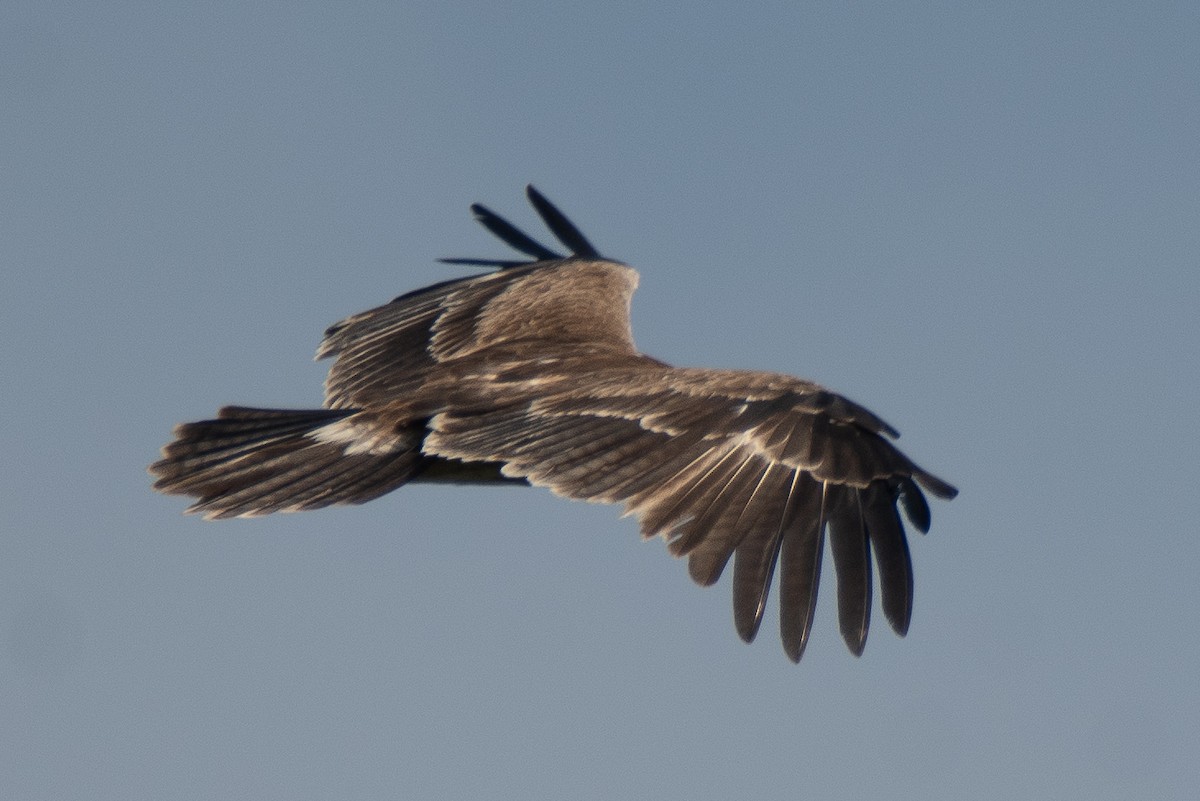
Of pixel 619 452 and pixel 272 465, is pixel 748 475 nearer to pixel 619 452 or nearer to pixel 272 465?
pixel 619 452

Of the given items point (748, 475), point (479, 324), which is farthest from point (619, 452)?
point (479, 324)

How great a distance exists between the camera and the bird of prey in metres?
5.27

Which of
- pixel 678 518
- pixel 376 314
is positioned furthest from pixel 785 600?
pixel 376 314

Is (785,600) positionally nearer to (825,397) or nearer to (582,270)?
(825,397)

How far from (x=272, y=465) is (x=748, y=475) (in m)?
1.87

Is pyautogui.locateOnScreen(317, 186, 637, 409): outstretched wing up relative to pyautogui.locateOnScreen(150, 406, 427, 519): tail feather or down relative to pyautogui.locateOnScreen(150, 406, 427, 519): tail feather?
up

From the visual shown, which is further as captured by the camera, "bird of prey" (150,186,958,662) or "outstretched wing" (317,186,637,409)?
"outstretched wing" (317,186,637,409)

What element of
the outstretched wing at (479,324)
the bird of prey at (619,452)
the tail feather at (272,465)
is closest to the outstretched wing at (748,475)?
the bird of prey at (619,452)

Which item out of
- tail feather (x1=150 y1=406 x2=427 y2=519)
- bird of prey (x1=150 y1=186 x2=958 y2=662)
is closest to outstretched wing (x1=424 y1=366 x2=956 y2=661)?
bird of prey (x1=150 y1=186 x2=958 y2=662)

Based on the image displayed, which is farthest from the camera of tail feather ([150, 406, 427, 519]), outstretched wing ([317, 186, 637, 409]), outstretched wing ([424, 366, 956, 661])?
outstretched wing ([317, 186, 637, 409])

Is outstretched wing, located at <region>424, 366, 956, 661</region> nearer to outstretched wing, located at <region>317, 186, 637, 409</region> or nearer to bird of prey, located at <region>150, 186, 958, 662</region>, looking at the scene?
bird of prey, located at <region>150, 186, 958, 662</region>

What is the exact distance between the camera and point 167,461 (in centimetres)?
672

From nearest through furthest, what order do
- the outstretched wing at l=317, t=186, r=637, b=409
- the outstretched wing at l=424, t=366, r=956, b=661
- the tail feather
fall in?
the outstretched wing at l=424, t=366, r=956, b=661
the tail feather
the outstretched wing at l=317, t=186, r=637, b=409

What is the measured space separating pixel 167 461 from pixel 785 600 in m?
2.60
